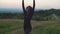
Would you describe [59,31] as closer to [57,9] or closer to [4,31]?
[57,9]

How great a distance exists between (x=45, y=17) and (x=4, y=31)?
438mm

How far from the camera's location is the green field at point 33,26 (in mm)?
1669

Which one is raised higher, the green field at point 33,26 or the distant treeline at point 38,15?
the distant treeline at point 38,15

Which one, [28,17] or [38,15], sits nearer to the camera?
[28,17]

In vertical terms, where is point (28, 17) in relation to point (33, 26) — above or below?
above

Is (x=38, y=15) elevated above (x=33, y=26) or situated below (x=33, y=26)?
above

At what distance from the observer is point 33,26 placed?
168cm

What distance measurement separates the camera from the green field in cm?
167

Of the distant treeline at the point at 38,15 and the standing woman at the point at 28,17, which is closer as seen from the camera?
the standing woman at the point at 28,17

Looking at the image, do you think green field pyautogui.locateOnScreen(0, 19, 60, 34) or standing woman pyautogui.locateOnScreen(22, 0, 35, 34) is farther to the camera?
green field pyautogui.locateOnScreen(0, 19, 60, 34)

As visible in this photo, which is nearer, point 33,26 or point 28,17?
point 28,17

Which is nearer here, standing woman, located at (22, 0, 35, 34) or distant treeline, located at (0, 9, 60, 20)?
standing woman, located at (22, 0, 35, 34)

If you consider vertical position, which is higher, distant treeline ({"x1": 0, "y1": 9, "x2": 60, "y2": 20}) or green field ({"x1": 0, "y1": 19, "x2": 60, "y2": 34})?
distant treeline ({"x1": 0, "y1": 9, "x2": 60, "y2": 20})

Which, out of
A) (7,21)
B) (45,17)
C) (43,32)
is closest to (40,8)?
(45,17)
